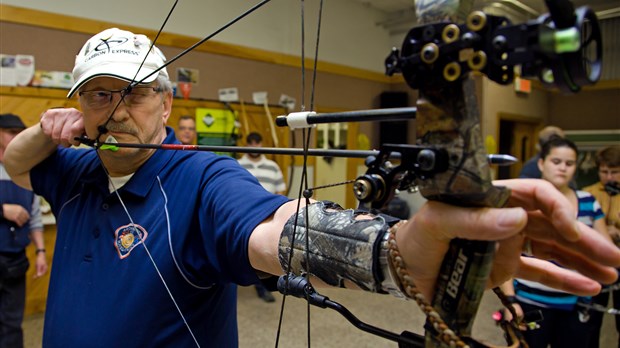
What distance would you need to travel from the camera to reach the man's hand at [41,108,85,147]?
1.06 m

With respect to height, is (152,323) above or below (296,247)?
below

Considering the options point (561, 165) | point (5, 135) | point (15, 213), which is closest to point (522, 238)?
point (561, 165)

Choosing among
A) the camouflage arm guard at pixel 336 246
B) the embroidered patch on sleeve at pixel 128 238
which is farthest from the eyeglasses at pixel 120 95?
the camouflage arm guard at pixel 336 246

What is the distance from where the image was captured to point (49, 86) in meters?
3.37

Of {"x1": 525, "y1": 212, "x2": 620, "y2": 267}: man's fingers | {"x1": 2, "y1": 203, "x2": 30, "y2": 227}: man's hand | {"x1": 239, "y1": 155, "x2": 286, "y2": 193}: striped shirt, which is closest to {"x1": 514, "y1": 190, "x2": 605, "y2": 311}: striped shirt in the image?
{"x1": 525, "y1": 212, "x2": 620, "y2": 267}: man's fingers

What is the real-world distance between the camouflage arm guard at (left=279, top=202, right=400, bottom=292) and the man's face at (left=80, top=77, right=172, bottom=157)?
49 cm

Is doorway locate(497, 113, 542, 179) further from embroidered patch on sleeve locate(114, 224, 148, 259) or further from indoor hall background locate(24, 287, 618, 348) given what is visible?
embroidered patch on sleeve locate(114, 224, 148, 259)

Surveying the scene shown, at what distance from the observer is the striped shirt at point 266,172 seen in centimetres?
363

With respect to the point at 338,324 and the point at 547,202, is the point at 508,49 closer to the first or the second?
the point at 547,202

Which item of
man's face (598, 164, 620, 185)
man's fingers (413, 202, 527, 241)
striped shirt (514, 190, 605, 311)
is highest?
man's fingers (413, 202, 527, 241)

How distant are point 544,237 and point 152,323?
663mm

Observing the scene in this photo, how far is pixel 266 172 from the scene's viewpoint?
3664mm

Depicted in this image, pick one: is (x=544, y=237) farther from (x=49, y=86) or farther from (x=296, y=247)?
(x=49, y=86)

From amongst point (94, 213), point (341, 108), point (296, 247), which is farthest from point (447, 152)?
point (341, 108)
